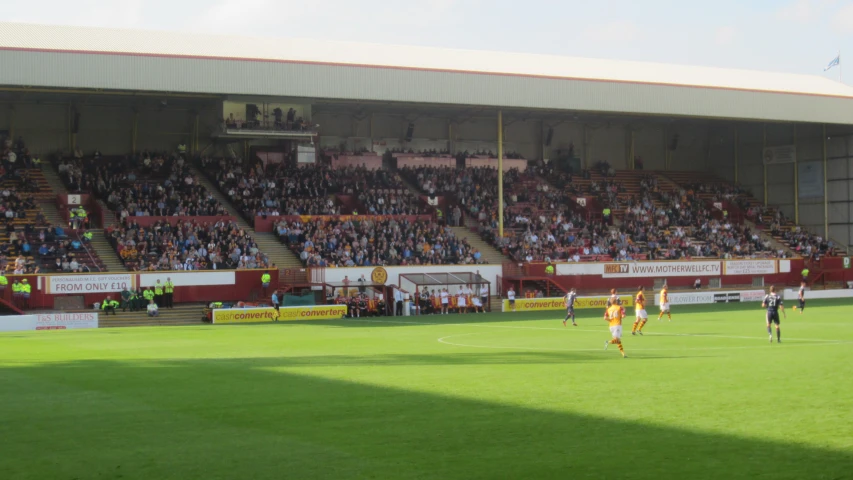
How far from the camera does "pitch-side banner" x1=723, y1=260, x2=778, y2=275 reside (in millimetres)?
65000

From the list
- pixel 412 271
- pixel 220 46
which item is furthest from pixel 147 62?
pixel 412 271

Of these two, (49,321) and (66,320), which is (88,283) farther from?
(49,321)

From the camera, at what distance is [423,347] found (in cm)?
Result: 3059

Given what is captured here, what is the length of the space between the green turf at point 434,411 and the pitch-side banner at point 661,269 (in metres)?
29.8

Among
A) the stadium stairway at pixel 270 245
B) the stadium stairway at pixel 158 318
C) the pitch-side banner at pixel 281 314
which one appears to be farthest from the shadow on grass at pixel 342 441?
the stadium stairway at pixel 270 245

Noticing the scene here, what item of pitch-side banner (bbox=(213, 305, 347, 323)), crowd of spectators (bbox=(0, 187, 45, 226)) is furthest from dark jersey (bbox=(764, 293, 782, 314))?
crowd of spectators (bbox=(0, 187, 45, 226))

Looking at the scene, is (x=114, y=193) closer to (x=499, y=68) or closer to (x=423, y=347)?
(x=499, y=68)

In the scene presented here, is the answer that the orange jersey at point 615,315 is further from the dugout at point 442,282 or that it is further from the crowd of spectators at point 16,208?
the crowd of spectators at point 16,208

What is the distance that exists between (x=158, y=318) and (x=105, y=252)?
5.91m

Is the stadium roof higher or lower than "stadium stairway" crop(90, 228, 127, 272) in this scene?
higher

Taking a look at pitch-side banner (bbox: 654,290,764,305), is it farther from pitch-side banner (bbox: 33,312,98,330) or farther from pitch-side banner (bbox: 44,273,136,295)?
pitch-side banner (bbox: 33,312,98,330)

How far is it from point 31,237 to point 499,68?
29.6 meters

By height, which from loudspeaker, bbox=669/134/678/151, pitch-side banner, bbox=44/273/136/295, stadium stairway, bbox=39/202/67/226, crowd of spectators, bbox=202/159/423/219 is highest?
loudspeaker, bbox=669/134/678/151

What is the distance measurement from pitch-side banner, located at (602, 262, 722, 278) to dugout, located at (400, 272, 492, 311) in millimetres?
9660
